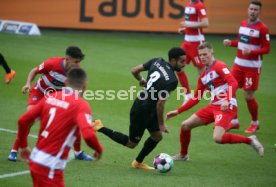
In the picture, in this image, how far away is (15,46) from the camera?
20.6 meters

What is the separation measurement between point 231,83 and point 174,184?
1971 mm

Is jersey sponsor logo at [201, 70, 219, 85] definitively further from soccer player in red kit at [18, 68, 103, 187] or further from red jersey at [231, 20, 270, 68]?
soccer player in red kit at [18, 68, 103, 187]

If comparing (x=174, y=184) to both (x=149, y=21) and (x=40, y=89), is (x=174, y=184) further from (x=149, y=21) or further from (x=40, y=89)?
(x=149, y=21)

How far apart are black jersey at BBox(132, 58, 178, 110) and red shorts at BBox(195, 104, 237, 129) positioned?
41.2 inches

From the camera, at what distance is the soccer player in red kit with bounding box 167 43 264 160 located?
10.0 metres

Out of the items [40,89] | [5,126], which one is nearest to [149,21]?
[5,126]

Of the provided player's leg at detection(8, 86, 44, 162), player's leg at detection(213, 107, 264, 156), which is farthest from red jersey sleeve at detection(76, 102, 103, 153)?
player's leg at detection(213, 107, 264, 156)

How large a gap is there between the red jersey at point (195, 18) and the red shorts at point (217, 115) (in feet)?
17.3

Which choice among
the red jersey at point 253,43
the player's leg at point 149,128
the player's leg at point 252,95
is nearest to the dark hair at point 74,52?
the player's leg at point 149,128

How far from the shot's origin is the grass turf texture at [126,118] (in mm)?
9500

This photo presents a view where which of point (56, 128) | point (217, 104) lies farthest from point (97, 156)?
point (217, 104)

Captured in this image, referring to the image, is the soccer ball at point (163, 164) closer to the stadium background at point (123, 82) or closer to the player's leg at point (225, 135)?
the stadium background at point (123, 82)

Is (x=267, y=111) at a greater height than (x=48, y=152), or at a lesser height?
lesser

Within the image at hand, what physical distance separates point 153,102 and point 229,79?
1.32 meters
